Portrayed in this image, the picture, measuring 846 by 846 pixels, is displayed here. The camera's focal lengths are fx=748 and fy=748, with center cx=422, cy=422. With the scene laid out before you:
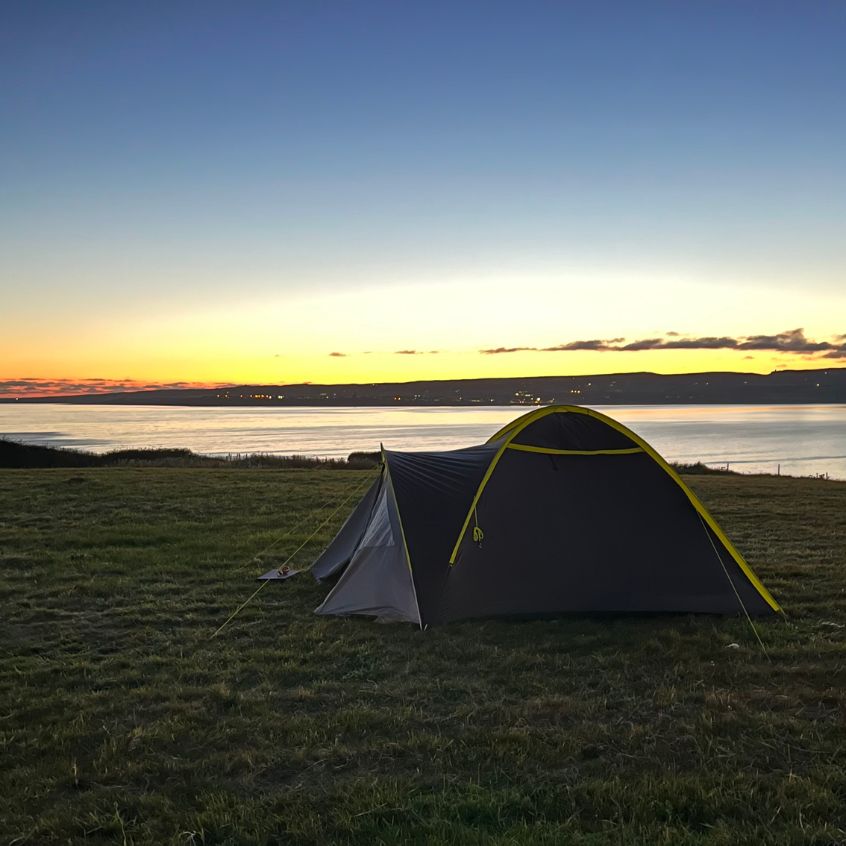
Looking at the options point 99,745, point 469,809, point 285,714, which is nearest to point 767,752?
point 469,809

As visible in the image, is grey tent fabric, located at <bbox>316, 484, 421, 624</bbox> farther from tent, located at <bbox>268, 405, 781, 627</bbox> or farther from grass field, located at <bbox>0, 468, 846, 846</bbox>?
grass field, located at <bbox>0, 468, 846, 846</bbox>

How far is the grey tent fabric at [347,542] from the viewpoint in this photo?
10562mm

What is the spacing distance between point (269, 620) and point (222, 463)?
999 inches

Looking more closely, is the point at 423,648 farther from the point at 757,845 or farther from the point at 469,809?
the point at 757,845

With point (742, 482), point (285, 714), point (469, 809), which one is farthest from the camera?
point (742, 482)

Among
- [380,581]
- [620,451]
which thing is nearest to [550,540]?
[620,451]

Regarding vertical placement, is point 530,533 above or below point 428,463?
below

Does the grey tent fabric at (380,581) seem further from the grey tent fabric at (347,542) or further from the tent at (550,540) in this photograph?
the grey tent fabric at (347,542)

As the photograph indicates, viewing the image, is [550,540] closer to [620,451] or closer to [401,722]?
[620,451]

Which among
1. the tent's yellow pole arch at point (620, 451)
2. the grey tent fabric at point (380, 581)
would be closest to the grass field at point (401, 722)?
the grey tent fabric at point (380, 581)

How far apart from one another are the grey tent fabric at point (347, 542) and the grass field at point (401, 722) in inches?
12.4

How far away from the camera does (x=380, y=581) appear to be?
29.6 ft

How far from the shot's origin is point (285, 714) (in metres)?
6.13

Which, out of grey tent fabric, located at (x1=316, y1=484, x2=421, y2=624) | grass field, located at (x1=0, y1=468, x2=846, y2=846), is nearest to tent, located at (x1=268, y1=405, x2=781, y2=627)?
grey tent fabric, located at (x1=316, y1=484, x2=421, y2=624)
